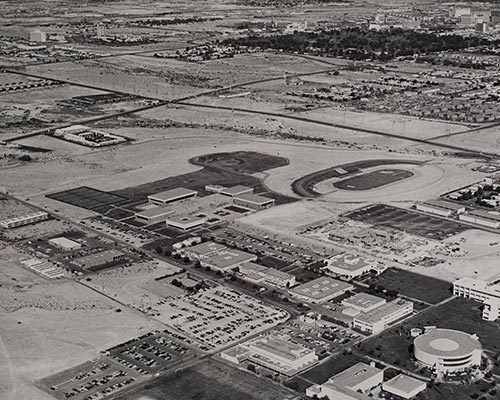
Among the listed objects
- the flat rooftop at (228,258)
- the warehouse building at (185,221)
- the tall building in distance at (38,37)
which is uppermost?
the tall building in distance at (38,37)

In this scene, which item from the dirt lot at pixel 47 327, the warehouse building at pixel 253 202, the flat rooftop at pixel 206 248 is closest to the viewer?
the dirt lot at pixel 47 327

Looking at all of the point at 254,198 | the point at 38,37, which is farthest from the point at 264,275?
the point at 38,37

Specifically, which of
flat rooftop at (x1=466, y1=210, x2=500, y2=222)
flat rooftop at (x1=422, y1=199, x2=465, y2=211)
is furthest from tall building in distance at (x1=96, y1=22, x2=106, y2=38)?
flat rooftop at (x1=466, y1=210, x2=500, y2=222)

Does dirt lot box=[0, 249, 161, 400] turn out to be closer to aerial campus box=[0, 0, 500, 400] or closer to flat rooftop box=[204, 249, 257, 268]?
aerial campus box=[0, 0, 500, 400]

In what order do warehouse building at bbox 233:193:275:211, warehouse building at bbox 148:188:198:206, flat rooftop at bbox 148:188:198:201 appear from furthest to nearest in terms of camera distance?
flat rooftop at bbox 148:188:198:201, warehouse building at bbox 148:188:198:206, warehouse building at bbox 233:193:275:211

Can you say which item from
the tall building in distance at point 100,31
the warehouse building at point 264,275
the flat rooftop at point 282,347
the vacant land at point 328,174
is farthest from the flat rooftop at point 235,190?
the tall building in distance at point 100,31

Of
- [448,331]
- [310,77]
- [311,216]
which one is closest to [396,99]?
[310,77]

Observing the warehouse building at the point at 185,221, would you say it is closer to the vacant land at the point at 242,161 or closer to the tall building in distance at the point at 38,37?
the vacant land at the point at 242,161

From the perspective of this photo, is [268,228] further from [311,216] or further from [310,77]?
[310,77]
